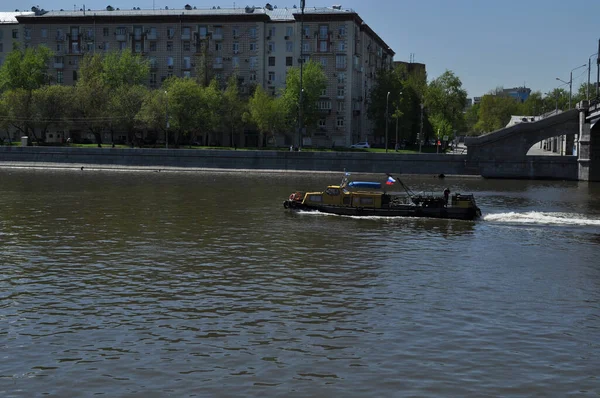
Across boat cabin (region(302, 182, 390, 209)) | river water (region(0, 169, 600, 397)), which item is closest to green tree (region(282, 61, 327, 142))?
boat cabin (region(302, 182, 390, 209))

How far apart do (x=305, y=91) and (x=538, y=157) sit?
40.8 meters

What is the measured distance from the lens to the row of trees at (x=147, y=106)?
111312mm

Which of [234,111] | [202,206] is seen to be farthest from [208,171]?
[202,206]

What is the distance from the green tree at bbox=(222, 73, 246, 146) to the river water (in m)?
75.0

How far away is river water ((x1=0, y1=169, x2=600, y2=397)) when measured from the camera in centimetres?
1664

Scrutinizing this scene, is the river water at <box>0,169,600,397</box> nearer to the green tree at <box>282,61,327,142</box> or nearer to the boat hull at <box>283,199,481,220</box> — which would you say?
the boat hull at <box>283,199,481,220</box>

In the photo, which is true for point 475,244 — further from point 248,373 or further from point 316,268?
point 248,373

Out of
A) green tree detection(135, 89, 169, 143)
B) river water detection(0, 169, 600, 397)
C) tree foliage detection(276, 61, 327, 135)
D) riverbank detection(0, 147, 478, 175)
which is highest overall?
tree foliage detection(276, 61, 327, 135)

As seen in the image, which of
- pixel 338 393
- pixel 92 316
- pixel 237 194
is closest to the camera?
pixel 338 393

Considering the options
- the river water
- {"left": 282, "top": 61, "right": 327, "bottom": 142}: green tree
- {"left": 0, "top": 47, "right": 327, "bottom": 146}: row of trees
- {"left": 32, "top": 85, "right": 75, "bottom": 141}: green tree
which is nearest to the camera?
the river water

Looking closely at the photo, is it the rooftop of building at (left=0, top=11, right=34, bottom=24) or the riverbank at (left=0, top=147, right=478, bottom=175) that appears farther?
the rooftop of building at (left=0, top=11, right=34, bottom=24)

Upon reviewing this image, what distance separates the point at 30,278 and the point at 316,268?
35.0 ft

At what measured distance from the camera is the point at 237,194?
6194 centimetres

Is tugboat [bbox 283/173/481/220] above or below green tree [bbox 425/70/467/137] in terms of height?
below
